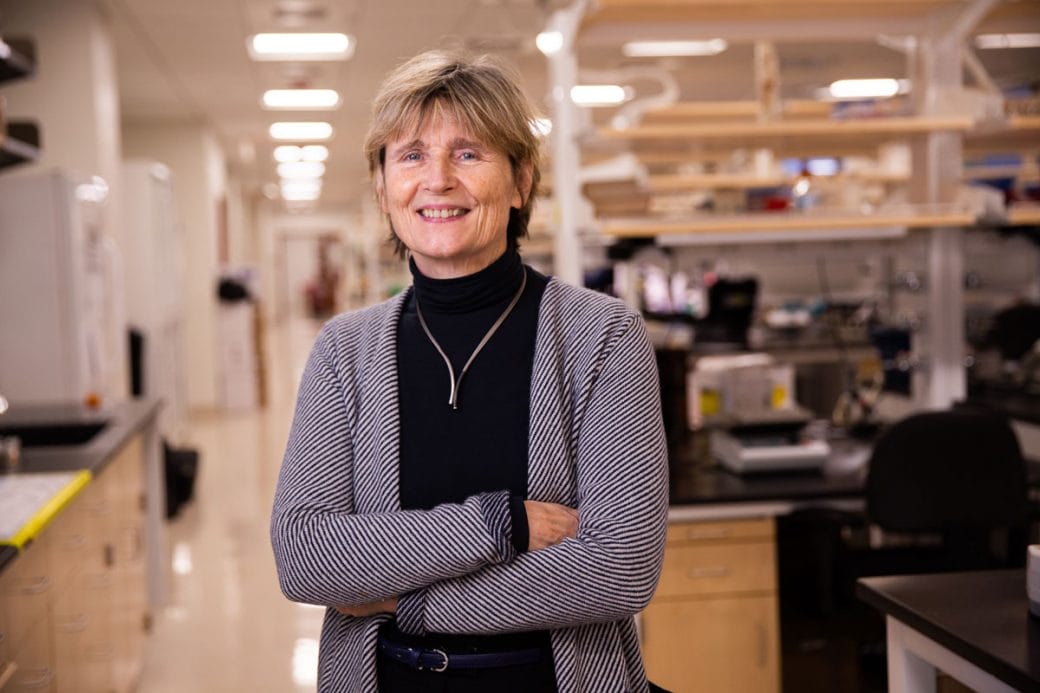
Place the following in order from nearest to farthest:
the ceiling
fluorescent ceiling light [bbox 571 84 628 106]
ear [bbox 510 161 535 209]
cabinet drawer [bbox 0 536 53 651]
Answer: ear [bbox 510 161 535 209], cabinet drawer [bbox 0 536 53 651], the ceiling, fluorescent ceiling light [bbox 571 84 628 106]

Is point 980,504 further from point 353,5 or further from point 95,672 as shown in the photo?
point 353,5

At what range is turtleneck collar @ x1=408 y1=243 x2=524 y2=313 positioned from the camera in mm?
1617

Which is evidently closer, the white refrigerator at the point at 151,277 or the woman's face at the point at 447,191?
the woman's face at the point at 447,191

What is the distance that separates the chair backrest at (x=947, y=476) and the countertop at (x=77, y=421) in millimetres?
2160

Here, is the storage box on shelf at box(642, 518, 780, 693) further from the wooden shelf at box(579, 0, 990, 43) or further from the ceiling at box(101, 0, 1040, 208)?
the ceiling at box(101, 0, 1040, 208)

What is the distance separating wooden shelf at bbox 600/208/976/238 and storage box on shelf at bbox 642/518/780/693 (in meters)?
1.05

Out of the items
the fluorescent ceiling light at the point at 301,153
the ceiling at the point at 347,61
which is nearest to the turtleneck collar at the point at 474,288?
the ceiling at the point at 347,61

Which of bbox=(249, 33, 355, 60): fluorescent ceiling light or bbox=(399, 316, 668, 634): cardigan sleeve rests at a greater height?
bbox=(249, 33, 355, 60): fluorescent ceiling light

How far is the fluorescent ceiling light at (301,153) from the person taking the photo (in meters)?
14.0

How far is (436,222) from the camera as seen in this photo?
1.58 m

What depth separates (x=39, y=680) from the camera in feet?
7.79

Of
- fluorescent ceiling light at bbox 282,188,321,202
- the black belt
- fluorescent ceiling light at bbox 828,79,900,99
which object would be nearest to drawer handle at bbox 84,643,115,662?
the black belt

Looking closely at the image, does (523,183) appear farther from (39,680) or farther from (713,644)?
(713,644)

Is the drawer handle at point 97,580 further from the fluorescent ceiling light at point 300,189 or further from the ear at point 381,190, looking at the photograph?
the fluorescent ceiling light at point 300,189
